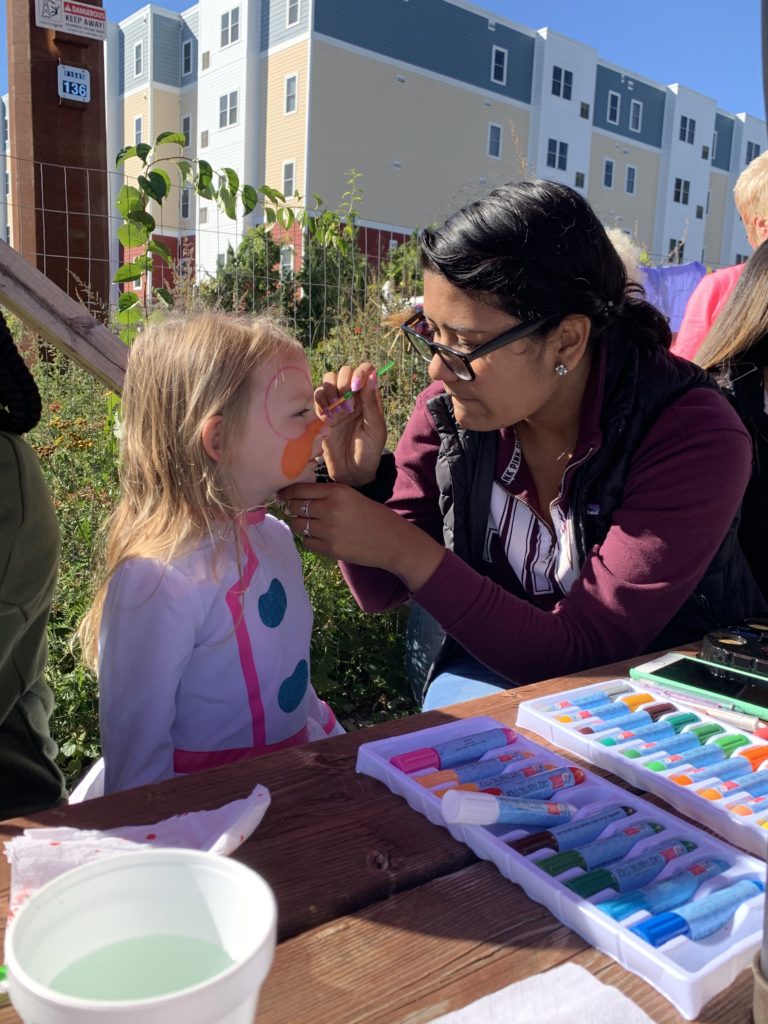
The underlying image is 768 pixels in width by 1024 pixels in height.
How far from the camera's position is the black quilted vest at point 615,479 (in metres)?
1.79

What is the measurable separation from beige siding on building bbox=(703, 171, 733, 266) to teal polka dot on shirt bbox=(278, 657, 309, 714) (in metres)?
40.3

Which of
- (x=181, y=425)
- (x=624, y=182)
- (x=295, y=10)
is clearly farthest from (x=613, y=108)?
(x=181, y=425)

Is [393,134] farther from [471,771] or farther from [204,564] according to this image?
[471,771]

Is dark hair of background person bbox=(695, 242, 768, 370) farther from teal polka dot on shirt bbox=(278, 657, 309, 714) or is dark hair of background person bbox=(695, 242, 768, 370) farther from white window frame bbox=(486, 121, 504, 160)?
white window frame bbox=(486, 121, 504, 160)

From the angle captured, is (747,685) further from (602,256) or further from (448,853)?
(602,256)

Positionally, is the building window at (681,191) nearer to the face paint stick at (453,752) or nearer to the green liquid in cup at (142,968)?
the face paint stick at (453,752)

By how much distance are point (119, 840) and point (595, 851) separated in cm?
A: 46

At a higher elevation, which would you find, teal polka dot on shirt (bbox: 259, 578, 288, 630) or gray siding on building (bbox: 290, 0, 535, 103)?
gray siding on building (bbox: 290, 0, 535, 103)

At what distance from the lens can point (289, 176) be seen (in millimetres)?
26359

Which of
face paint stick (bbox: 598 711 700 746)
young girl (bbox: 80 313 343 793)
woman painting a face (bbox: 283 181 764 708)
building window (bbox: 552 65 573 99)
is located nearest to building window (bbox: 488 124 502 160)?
building window (bbox: 552 65 573 99)

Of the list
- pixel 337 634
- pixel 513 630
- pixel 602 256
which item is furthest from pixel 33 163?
pixel 513 630

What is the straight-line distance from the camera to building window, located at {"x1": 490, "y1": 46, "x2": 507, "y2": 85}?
30.3 meters

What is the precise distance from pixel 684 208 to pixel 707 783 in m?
40.8

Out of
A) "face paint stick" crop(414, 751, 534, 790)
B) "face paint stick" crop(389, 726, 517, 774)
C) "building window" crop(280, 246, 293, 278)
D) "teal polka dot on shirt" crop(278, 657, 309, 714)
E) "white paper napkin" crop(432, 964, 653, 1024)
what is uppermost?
"building window" crop(280, 246, 293, 278)
